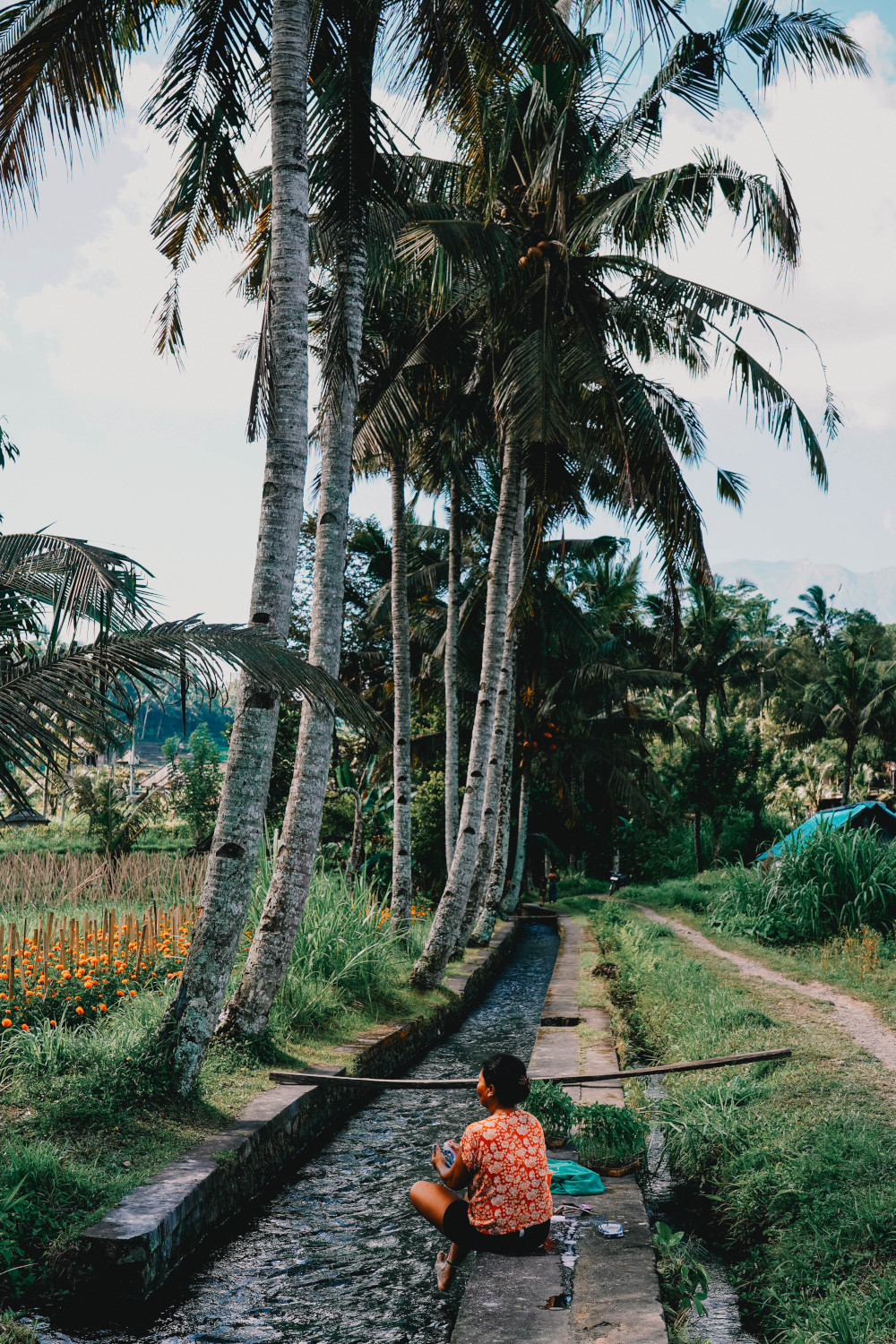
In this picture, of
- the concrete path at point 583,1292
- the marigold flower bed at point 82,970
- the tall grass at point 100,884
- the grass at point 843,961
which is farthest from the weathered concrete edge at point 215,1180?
the tall grass at point 100,884

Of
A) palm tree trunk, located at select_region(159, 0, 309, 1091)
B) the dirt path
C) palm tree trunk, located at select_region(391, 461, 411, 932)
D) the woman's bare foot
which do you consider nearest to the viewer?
the woman's bare foot

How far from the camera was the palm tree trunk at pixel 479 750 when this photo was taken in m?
10.4

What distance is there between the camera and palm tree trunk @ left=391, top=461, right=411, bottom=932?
13109 mm

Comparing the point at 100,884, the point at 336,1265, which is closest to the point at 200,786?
the point at 100,884

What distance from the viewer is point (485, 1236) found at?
3834 millimetres

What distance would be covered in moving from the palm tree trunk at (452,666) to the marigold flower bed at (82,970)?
8.35 meters

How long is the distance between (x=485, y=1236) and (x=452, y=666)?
1323 cm

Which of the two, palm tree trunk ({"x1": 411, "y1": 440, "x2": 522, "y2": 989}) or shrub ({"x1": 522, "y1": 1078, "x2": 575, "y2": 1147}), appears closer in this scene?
shrub ({"x1": 522, "y1": 1078, "x2": 575, "y2": 1147})

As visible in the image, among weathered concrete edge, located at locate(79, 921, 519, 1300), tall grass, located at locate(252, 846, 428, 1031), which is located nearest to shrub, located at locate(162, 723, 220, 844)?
tall grass, located at locate(252, 846, 428, 1031)

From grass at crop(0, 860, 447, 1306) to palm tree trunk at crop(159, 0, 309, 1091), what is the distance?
0.32 meters

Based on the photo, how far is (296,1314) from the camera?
396cm

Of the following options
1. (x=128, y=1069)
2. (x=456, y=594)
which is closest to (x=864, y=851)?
(x=456, y=594)

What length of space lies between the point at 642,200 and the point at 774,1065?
328 inches

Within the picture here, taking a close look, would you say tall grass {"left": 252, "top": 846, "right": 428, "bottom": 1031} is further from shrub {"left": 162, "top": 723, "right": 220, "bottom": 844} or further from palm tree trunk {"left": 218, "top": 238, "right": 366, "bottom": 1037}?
shrub {"left": 162, "top": 723, "right": 220, "bottom": 844}
